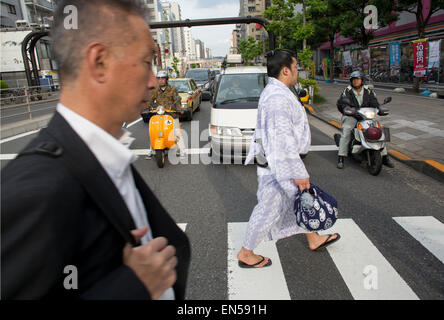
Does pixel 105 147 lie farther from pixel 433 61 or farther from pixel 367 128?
pixel 433 61

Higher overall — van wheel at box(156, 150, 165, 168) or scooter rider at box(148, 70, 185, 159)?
scooter rider at box(148, 70, 185, 159)

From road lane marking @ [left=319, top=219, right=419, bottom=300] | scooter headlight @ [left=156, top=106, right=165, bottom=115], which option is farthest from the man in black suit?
scooter headlight @ [left=156, top=106, right=165, bottom=115]

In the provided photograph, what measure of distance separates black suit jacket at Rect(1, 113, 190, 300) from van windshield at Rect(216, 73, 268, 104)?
641 cm

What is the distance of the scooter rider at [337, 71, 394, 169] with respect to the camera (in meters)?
5.99

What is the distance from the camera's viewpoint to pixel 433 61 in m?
14.5

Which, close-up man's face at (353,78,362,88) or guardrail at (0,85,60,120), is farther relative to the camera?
guardrail at (0,85,60,120)

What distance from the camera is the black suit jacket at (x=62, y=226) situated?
0.67 metres

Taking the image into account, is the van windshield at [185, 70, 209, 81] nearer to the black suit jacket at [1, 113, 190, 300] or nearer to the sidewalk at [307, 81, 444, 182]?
the sidewalk at [307, 81, 444, 182]

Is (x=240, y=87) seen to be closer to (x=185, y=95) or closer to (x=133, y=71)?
(x=185, y=95)

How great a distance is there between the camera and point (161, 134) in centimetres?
656

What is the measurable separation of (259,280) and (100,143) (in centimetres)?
233

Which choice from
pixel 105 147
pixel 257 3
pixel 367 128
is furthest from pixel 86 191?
pixel 257 3

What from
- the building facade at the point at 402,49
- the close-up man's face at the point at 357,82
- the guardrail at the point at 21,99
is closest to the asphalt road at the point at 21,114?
the guardrail at the point at 21,99
